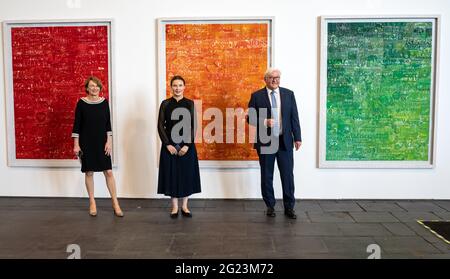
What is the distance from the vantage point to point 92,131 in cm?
462

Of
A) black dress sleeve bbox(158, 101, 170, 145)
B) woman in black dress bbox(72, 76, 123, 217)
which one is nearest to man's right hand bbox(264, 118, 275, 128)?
black dress sleeve bbox(158, 101, 170, 145)

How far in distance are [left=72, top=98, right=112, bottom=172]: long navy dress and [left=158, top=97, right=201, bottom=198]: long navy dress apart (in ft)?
1.95

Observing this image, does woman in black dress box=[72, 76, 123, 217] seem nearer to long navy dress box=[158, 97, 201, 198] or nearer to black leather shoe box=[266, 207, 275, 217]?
long navy dress box=[158, 97, 201, 198]

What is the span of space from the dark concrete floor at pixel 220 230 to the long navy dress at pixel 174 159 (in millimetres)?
331

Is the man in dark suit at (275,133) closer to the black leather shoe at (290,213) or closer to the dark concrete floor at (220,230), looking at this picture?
the black leather shoe at (290,213)

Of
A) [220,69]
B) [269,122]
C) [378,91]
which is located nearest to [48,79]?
[220,69]

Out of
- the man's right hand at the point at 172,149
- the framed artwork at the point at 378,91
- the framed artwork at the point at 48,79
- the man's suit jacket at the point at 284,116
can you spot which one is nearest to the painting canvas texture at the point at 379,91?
the framed artwork at the point at 378,91

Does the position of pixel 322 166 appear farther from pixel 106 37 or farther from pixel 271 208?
pixel 106 37

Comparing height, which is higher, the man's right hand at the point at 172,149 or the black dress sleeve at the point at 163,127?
the black dress sleeve at the point at 163,127

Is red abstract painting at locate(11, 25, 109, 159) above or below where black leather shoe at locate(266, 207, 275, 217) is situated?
above

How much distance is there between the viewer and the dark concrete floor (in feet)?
12.1

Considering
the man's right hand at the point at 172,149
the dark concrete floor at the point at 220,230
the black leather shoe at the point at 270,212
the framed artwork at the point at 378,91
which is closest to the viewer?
the dark concrete floor at the point at 220,230

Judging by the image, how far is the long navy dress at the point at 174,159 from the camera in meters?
4.61
